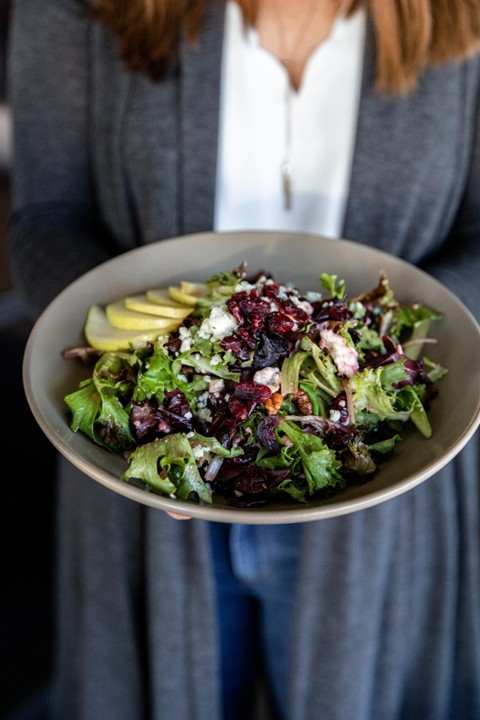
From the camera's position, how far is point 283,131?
4.70 ft

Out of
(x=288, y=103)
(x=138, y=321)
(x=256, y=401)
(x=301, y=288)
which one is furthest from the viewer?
(x=288, y=103)

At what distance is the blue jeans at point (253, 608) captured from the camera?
1.47 meters

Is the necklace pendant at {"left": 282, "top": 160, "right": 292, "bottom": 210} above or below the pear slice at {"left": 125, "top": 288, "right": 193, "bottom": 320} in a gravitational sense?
above

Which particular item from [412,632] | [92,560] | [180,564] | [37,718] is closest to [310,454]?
[180,564]

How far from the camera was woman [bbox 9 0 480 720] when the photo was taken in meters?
1.36

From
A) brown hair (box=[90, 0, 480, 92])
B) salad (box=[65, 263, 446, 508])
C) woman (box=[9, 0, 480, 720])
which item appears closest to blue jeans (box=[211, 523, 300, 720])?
woman (box=[9, 0, 480, 720])

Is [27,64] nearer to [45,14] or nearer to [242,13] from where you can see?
[45,14]

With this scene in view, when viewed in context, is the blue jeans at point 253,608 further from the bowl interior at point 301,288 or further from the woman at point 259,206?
the bowl interior at point 301,288

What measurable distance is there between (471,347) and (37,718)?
6.57ft

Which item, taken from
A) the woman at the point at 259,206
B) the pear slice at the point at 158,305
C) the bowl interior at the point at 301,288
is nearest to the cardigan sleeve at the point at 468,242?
the woman at the point at 259,206

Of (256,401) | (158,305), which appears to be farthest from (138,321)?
(256,401)

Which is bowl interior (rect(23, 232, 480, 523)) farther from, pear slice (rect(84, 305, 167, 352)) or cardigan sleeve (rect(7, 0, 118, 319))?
cardigan sleeve (rect(7, 0, 118, 319))

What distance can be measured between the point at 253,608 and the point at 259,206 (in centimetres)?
98

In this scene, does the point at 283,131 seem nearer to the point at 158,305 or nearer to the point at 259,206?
the point at 259,206
